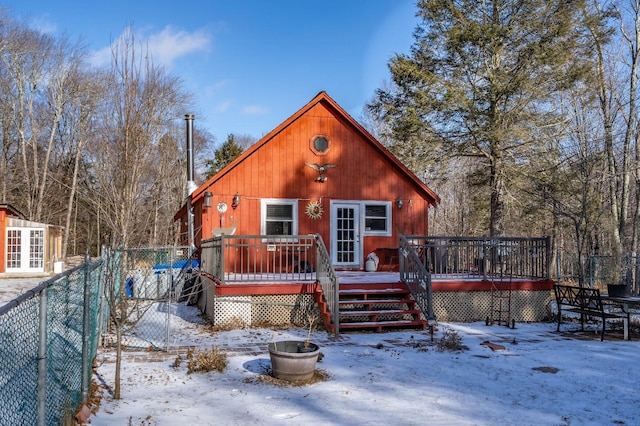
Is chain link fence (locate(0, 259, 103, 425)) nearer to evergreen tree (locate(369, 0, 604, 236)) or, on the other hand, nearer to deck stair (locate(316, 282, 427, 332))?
deck stair (locate(316, 282, 427, 332))

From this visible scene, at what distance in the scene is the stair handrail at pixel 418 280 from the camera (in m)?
9.30

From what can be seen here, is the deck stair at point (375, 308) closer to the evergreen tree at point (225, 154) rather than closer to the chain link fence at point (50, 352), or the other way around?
the chain link fence at point (50, 352)

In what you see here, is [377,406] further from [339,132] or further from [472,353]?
[339,132]

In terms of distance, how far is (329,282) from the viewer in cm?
927

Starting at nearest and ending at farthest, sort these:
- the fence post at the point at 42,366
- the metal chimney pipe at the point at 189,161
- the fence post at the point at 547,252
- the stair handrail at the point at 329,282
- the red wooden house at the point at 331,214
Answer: the fence post at the point at 42,366
the stair handrail at the point at 329,282
the fence post at the point at 547,252
the red wooden house at the point at 331,214
the metal chimney pipe at the point at 189,161

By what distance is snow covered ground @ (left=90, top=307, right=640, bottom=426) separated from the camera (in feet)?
16.2

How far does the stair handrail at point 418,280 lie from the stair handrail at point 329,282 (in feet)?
5.73

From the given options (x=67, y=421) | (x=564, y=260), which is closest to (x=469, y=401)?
(x=67, y=421)

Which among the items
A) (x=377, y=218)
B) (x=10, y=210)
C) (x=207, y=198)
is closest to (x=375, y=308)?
(x=377, y=218)

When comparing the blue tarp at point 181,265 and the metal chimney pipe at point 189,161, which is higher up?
the metal chimney pipe at point 189,161

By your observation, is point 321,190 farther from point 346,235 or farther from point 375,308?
point 375,308

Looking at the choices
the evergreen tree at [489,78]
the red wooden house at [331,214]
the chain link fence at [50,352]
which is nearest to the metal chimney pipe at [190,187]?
the red wooden house at [331,214]

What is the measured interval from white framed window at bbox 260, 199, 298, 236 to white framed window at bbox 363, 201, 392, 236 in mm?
2087

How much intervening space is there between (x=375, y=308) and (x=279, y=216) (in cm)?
465
